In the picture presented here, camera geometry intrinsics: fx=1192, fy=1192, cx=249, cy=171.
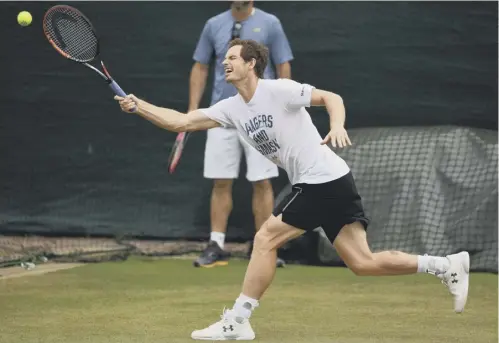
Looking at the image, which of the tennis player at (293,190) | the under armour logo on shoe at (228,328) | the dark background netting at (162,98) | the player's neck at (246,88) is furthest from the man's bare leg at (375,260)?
the dark background netting at (162,98)

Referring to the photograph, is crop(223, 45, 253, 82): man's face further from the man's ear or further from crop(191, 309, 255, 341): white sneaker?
crop(191, 309, 255, 341): white sneaker

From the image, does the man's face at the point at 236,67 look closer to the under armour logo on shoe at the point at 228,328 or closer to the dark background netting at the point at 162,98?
the under armour logo on shoe at the point at 228,328

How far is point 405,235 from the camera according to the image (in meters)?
8.50

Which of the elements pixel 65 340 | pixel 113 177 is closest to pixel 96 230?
pixel 113 177

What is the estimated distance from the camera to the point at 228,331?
18.5 ft

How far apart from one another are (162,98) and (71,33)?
10.1 feet

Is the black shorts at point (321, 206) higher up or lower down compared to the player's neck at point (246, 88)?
lower down

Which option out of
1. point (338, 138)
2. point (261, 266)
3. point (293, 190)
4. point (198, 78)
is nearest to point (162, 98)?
point (198, 78)

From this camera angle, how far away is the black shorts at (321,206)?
18.6ft

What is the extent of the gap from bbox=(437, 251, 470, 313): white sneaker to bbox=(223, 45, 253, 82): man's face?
1.36m

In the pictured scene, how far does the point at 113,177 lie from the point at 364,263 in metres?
4.09

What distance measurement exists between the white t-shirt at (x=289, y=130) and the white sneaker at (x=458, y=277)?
704 millimetres

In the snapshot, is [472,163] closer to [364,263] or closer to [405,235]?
[405,235]

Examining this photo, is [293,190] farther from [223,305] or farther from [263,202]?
[263,202]
